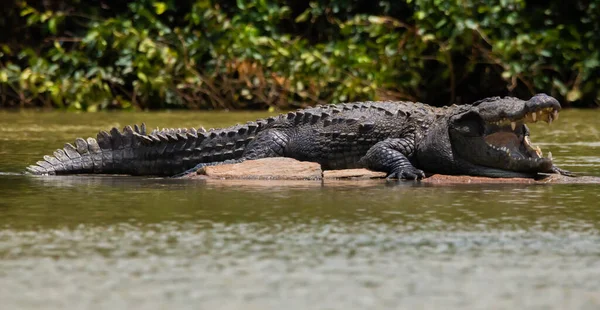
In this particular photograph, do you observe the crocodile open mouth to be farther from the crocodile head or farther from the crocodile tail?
the crocodile tail

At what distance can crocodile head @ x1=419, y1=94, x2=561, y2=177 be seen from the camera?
25.0 feet

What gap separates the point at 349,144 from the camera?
8.26 meters

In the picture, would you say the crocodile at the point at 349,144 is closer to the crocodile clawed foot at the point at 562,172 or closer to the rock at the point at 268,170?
the crocodile clawed foot at the point at 562,172

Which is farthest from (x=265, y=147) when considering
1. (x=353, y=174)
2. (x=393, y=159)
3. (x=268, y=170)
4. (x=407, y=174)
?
(x=407, y=174)

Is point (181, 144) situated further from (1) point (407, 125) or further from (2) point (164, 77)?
(2) point (164, 77)

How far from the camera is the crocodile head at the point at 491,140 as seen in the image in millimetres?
7625

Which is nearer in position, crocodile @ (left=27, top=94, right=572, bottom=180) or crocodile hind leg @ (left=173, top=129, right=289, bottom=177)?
crocodile @ (left=27, top=94, right=572, bottom=180)

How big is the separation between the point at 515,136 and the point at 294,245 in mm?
3304

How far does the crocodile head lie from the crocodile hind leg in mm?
1045

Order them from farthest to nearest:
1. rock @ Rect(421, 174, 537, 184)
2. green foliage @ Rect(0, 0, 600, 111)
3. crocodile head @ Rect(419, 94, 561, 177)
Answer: green foliage @ Rect(0, 0, 600, 111)
crocodile head @ Rect(419, 94, 561, 177)
rock @ Rect(421, 174, 537, 184)

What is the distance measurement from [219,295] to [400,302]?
1.98 ft

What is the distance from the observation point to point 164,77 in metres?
16.0

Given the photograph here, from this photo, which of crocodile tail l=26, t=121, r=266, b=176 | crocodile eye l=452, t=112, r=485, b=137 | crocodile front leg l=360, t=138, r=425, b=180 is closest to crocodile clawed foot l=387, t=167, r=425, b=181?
crocodile front leg l=360, t=138, r=425, b=180

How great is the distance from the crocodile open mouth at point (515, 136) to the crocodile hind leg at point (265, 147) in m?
1.45
